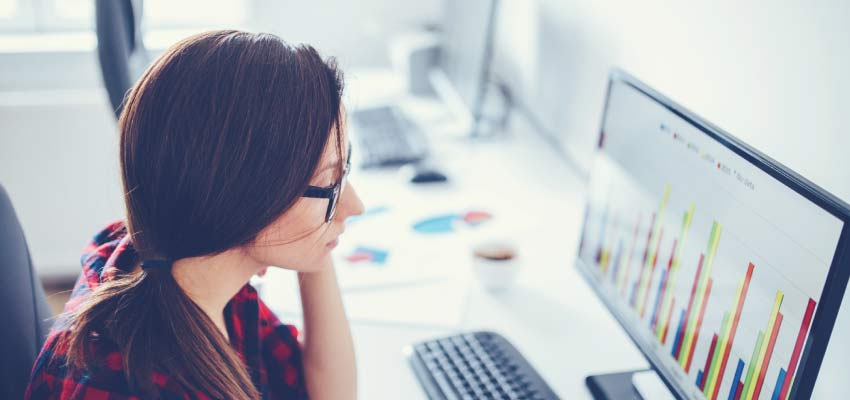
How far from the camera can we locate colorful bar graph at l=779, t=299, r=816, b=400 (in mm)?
717

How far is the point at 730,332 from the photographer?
0.85 meters

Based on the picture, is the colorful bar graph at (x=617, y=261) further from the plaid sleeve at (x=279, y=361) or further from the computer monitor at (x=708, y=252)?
the plaid sleeve at (x=279, y=361)

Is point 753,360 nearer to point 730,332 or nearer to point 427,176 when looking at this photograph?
point 730,332

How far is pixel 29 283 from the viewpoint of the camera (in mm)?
991

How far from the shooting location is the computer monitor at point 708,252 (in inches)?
28.3

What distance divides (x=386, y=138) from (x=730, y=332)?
44.8 inches

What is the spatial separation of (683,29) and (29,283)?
106cm

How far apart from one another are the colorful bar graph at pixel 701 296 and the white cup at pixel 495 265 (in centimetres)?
40

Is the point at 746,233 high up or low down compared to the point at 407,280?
up

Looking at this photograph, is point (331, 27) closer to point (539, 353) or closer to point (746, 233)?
point (539, 353)

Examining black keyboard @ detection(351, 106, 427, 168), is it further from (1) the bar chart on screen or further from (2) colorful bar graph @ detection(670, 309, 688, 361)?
(2) colorful bar graph @ detection(670, 309, 688, 361)

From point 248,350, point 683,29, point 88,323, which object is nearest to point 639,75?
point 683,29

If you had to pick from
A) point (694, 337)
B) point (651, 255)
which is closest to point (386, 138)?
point (651, 255)

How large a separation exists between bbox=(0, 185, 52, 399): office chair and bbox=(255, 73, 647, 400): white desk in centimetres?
37
